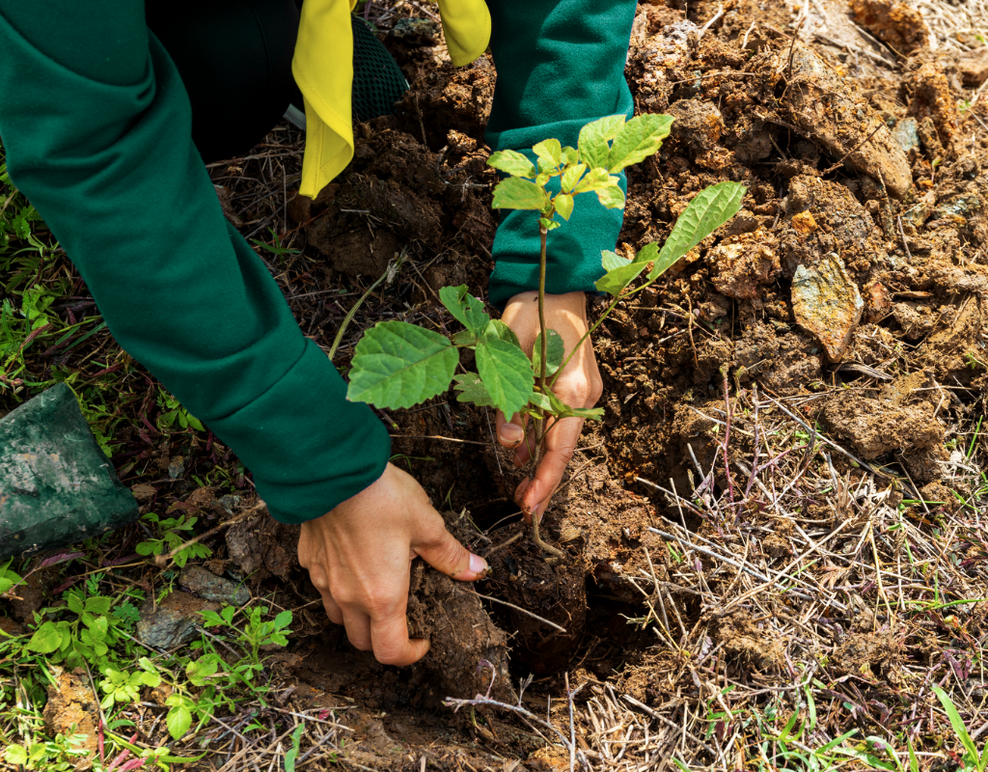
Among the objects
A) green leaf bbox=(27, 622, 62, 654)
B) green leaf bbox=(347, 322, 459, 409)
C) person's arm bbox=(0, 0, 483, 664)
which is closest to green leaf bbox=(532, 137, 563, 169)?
green leaf bbox=(347, 322, 459, 409)

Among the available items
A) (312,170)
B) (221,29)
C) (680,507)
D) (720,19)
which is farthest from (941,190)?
(221,29)

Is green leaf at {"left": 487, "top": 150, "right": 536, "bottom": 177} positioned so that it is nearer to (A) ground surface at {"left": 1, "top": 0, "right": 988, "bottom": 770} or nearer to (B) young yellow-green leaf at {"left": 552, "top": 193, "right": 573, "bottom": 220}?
(B) young yellow-green leaf at {"left": 552, "top": 193, "right": 573, "bottom": 220}

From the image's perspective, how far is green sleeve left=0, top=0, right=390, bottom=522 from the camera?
1.06m

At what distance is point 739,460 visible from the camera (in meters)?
1.83

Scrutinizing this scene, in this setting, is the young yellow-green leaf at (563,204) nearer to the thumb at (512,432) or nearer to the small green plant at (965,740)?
the thumb at (512,432)

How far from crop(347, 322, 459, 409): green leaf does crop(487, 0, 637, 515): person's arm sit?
1.53ft

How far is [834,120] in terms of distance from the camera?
1991 mm

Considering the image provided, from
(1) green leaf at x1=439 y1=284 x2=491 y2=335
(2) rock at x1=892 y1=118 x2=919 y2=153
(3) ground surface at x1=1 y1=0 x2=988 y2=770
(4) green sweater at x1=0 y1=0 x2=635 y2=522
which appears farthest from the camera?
(2) rock at x1=892 y1=118 x2=919 y2=153

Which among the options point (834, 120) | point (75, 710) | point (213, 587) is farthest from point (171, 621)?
point (834, 120)

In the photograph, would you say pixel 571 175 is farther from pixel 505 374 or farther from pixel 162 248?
pixel 162 248

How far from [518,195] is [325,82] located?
562mm

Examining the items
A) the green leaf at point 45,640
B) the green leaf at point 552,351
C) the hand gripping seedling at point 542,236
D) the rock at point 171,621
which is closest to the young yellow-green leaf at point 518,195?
the hand gripping seedling at point 542,236

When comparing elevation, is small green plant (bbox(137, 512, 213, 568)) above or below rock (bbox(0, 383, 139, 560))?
below

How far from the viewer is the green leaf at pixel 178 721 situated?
4.54ft
